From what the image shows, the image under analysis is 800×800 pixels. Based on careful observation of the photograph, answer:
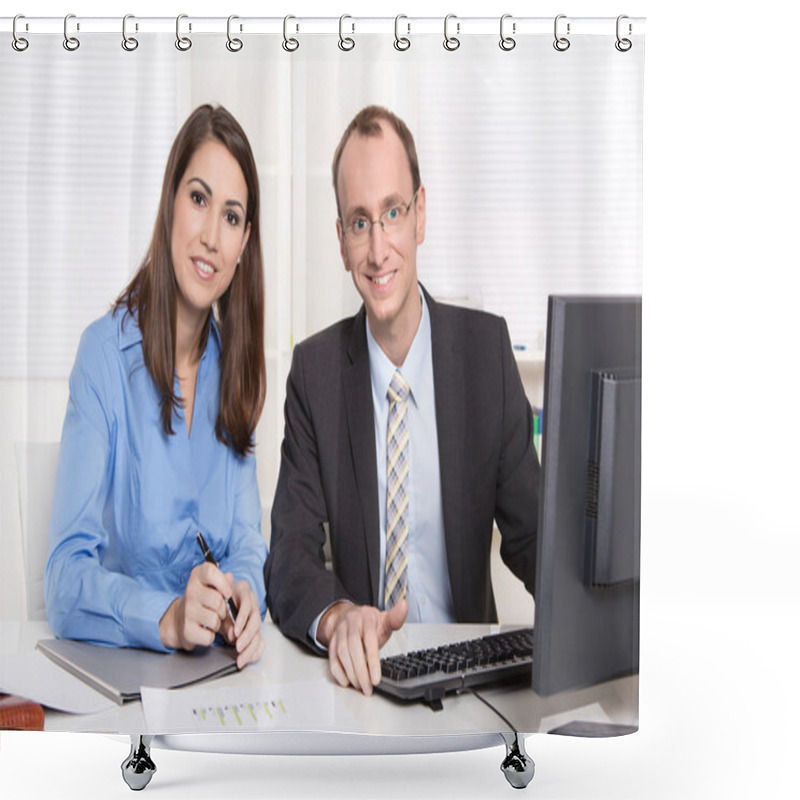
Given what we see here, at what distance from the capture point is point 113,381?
218 cm

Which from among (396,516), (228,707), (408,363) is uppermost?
(408,363)

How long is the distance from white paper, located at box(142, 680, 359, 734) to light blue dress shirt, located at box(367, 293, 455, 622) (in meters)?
0.23

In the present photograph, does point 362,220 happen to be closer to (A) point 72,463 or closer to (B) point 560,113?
(B) point 560,113

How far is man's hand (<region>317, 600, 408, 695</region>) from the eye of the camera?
2.15 metres

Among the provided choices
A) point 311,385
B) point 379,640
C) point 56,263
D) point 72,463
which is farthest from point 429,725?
point 56,263

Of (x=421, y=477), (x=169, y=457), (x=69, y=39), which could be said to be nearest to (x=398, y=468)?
(x=421, y=477)

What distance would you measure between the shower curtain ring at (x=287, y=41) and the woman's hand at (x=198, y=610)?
0.98m

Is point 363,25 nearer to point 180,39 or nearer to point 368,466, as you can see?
point 180,39

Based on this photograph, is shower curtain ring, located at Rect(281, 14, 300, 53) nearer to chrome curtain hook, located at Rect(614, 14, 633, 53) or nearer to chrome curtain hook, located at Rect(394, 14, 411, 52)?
chrome curtain hook, located at Rect(394, 14, 411, 52)

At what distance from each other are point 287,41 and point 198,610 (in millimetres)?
1074

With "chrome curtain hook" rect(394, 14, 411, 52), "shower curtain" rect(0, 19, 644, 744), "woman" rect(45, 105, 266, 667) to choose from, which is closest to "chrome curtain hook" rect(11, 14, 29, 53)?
"shower curtain" rect(0, 19, 644, 744)

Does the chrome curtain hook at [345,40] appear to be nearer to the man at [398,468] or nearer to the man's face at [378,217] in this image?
the man's face at [378,217]

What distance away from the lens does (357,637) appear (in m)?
2.15

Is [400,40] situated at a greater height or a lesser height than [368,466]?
greater
